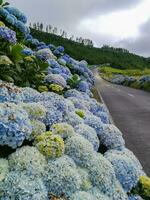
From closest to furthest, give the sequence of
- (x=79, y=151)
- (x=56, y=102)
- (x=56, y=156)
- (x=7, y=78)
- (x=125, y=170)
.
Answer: (x=56, y=156)
(x=79, y=151)
(x=125, y=170)
(x=56, y=102)
(x=7, y=78)

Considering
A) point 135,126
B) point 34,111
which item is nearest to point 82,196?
point 34,111

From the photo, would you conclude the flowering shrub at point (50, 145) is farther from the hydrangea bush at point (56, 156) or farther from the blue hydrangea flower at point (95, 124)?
the blue hydrangea flower at point (95, 124)

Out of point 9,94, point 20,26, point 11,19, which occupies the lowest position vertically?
point 9,94

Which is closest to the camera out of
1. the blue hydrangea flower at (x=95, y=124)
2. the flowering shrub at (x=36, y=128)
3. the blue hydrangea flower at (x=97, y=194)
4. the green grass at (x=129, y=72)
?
the blue hydrangea flower at (x=97, y=194)

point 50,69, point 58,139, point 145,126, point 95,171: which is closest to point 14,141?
point 58,139

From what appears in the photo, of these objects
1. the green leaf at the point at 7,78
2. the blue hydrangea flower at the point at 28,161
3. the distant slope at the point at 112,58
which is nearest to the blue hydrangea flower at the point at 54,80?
the green leaf at the point at 7,78

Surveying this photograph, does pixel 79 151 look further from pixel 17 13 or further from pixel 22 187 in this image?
pixel 17 13

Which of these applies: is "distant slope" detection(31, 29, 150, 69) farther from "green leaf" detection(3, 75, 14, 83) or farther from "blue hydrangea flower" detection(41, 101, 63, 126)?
"blue hydrangea flower" detection(41, 101, 63, 126)

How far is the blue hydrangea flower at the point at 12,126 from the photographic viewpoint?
157 inches

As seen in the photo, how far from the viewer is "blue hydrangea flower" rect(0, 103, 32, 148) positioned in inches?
157

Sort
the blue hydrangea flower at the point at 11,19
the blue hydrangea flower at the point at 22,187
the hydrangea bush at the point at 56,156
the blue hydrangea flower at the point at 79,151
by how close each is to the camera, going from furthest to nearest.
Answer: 1. the blue hydrangea flower at the point at 11,19
2. the blue hydrangea flower at the point at 79,151
3. the hydrangea bush at the point at 56,156
4. the blue hydrangea flower at the point at 22,187

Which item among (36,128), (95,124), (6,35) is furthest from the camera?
(6,35)

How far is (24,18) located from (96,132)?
15.7 ft

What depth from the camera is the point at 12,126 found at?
4.02 m
